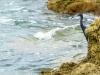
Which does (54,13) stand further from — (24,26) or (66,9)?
(24,26)

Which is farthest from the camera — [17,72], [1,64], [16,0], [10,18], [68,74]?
[16,0]

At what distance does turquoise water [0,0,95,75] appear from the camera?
466 inches

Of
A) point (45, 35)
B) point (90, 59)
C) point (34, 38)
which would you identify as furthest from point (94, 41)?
point (45, 35)

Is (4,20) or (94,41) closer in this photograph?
(94,41)

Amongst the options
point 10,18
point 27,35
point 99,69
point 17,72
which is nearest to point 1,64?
point 17,72

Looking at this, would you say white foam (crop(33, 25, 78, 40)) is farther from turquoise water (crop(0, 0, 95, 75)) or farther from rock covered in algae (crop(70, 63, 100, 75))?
rock covered in algae (crop(70, 63, 100, 75))

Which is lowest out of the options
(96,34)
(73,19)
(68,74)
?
(73,19)

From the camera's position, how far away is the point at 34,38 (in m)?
15.1

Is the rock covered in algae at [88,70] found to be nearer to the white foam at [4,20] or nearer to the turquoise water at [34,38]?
the turquoise water at [34,38]

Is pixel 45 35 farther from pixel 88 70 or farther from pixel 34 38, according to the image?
pixel 88 70

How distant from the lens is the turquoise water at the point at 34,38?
11.8 metres

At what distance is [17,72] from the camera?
36.0ft

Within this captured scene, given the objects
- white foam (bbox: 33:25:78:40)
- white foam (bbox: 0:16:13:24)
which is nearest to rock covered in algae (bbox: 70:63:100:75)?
white foam (bbox: 33:25:78:40)

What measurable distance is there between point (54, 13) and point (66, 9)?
640 mm
